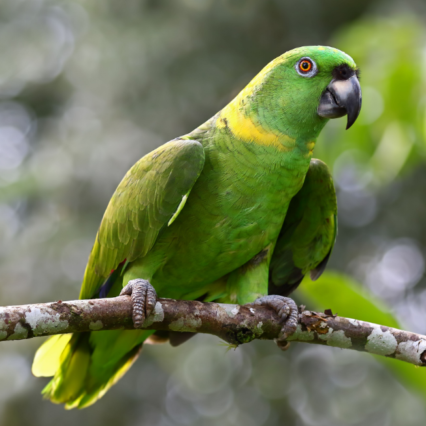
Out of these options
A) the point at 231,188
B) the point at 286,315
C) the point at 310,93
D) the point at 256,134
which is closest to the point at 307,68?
the point at 310,93

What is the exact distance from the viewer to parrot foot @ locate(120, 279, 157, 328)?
1.98 meters

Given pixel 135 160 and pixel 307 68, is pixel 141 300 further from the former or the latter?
pixel 135 160

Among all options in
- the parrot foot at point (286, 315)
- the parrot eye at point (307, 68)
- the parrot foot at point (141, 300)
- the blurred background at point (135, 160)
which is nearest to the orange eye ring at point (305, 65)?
the parrot eye at point (307, 68)

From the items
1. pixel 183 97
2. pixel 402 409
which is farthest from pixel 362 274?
pixel 183 97

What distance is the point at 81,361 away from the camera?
9.21ft

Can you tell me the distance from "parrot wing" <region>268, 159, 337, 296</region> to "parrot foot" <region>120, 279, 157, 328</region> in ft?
3.32

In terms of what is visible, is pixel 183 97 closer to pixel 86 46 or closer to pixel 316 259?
pixel 86 46

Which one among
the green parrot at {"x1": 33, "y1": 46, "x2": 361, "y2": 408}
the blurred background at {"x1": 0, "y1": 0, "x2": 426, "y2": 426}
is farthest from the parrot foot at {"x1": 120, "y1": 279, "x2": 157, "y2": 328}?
the blurred background at {"x1": 0, "y1": 0, "x2": 426, "y2": 426}

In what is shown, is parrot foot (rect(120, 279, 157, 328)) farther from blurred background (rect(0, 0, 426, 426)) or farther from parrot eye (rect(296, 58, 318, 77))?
blurred background (rect(0, 0, 426, 426))

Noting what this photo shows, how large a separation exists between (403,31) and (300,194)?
1127 mm

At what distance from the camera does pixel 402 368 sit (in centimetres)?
225

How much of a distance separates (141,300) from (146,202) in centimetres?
50

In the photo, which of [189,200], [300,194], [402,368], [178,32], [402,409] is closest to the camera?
[402,368]

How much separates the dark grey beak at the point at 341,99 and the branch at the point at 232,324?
91 centimetres
